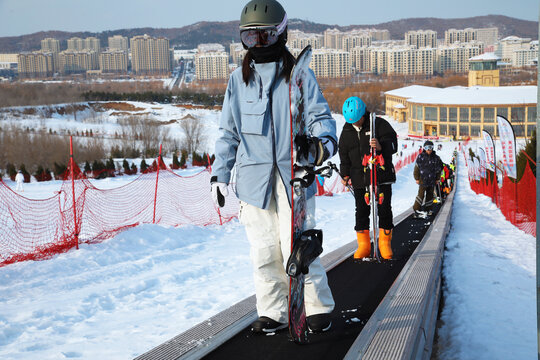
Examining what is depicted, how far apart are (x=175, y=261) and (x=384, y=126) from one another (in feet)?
11.7

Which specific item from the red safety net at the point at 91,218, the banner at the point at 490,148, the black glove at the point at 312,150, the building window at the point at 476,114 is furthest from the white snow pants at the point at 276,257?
the building window at the point at 476,114

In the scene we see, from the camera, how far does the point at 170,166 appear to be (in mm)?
35062

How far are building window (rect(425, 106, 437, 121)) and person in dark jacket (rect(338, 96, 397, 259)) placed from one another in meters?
74.4

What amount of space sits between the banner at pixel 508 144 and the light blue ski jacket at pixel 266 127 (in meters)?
8.84

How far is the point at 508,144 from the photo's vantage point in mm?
10977

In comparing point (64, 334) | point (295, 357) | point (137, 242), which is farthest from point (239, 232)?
point (295, 357)

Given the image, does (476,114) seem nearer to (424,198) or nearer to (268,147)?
(424,198)

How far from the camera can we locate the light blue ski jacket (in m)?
3.22

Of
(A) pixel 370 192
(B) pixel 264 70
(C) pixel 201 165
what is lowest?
(C) pixel 201 165

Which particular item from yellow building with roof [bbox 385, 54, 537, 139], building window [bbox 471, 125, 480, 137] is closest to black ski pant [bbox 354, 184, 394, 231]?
yellow building with roof [bbox 385, 54, 537, 139]

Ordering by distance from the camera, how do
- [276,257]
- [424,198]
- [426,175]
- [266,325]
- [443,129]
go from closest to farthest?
[276,257] → [266,325] → [424,198] → [426,175] → [443,129]

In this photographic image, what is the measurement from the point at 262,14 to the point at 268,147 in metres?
0.81

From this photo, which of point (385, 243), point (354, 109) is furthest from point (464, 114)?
point (354, 109)

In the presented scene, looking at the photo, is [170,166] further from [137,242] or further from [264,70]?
[264,70]
